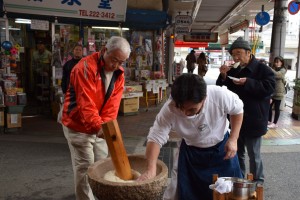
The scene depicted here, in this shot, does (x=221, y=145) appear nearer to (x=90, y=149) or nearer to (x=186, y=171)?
(x=186, y=171)

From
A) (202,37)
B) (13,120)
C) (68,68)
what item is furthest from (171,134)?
(202,37)

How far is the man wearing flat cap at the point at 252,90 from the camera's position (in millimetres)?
3822

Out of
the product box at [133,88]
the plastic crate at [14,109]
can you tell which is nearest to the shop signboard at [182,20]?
the product box at [133,88]

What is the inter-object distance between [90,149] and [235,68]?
2029 millimetres

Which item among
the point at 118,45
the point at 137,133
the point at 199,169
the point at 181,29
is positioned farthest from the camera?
the point at 181,29

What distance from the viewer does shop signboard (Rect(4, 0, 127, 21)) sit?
8.00 meters

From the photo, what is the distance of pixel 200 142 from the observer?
2.38 metres

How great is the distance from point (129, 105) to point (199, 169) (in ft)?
24.2

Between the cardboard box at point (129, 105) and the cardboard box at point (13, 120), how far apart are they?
10.1ft

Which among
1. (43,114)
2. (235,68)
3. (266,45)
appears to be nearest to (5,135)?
(43,114)

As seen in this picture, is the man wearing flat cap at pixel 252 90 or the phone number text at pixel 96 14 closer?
the man wearing flat cap at pixel 252 90

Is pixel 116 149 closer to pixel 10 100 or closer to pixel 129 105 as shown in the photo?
pixel 10 100

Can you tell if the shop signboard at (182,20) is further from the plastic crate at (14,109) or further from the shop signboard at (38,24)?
the plastic crate at (14,109)

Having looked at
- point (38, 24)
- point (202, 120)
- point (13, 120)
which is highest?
point (38, 24)
